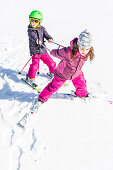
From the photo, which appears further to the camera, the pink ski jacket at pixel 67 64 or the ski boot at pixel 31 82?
the ski boot at pixel 31 82

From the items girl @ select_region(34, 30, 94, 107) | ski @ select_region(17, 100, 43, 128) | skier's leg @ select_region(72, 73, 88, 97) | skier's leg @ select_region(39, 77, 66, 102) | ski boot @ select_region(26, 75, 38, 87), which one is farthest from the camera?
ski boot @ select_region(26, 75, 38, 87)

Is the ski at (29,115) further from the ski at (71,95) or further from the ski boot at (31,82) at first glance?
the ski boot at (31,82)

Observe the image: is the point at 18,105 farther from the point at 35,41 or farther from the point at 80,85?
the point at 35,41

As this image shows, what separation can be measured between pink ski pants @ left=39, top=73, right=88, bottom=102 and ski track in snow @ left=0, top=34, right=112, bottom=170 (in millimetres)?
240

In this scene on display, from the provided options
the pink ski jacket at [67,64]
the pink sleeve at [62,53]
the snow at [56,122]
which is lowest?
the snow at [56,122]

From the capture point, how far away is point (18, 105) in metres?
3.92

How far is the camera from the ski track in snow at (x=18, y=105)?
2.97 metres

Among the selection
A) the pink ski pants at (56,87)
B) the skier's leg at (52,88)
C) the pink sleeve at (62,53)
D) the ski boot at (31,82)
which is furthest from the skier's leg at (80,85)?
the ski boot at (31,82)

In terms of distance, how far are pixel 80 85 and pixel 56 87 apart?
1.80 ft

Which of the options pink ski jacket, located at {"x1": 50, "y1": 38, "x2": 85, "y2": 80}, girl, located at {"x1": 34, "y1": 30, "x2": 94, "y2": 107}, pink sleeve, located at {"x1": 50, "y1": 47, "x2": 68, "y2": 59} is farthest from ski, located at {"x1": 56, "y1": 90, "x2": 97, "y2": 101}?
pink sleeve, located at {"x1": 50, "y1": 47, "x2": 68, "y2": 59}

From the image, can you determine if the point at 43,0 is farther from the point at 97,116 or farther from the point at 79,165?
the point at 79,165

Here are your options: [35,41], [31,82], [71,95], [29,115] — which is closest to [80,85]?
[71,95]

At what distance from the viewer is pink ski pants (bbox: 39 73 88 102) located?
11.8ft

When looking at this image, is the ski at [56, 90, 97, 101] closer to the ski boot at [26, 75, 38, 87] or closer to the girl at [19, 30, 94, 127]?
the girl at [19, 30, 94, 127]
